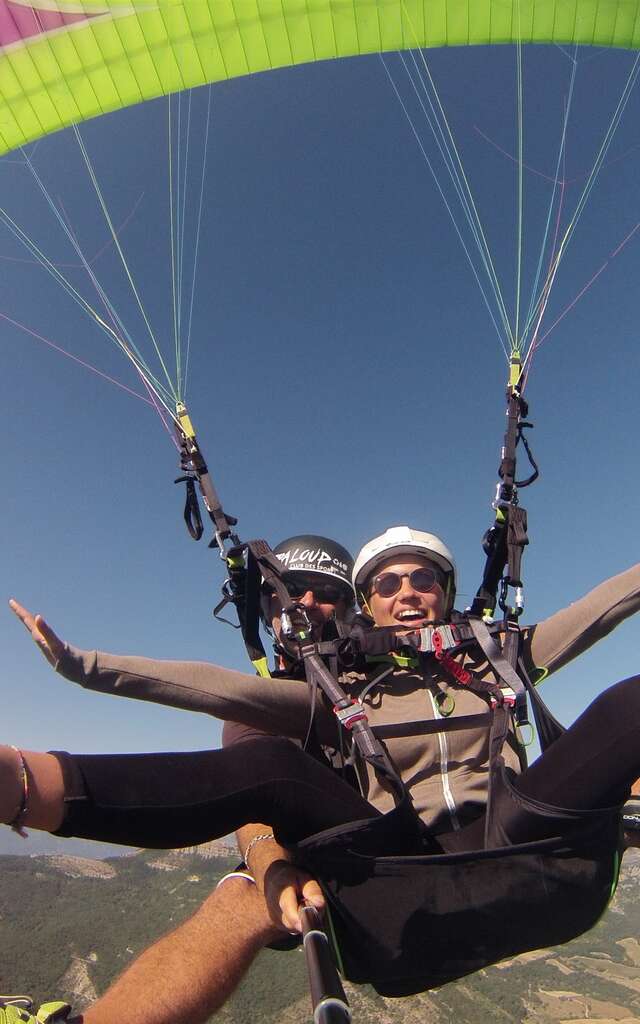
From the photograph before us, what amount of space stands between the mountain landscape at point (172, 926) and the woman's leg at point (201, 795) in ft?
214

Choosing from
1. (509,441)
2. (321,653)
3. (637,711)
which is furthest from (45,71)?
(637,711)

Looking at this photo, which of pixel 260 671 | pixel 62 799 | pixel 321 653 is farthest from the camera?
pixel 260 671

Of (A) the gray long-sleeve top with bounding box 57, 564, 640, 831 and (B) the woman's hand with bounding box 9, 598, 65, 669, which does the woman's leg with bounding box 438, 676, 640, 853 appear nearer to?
(A) the gray long-sleeve top with bounding box 57, 564, 640, 831

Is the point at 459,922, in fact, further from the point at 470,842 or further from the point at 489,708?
the point at 489,708

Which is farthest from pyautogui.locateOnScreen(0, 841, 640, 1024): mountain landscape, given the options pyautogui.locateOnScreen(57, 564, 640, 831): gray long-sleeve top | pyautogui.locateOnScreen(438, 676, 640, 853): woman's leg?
pyautogui.locateOnScreen(438, 676, 640, 853): woman's leg

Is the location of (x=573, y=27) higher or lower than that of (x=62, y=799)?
higher

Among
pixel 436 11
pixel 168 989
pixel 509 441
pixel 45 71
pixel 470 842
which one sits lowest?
pixel 168 989

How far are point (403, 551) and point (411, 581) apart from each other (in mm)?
159

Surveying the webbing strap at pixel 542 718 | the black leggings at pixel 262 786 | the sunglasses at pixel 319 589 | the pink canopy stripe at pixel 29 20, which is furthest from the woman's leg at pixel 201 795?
the pink canopy stripe at pixel 29 20

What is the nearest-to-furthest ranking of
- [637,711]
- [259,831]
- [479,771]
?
[637,711] → [479,771] → [259,831]

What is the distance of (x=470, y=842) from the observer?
6.66ft

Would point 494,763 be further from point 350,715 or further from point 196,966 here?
point 196,966

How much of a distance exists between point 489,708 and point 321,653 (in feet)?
2.25

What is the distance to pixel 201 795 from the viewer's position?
1.66 metres
